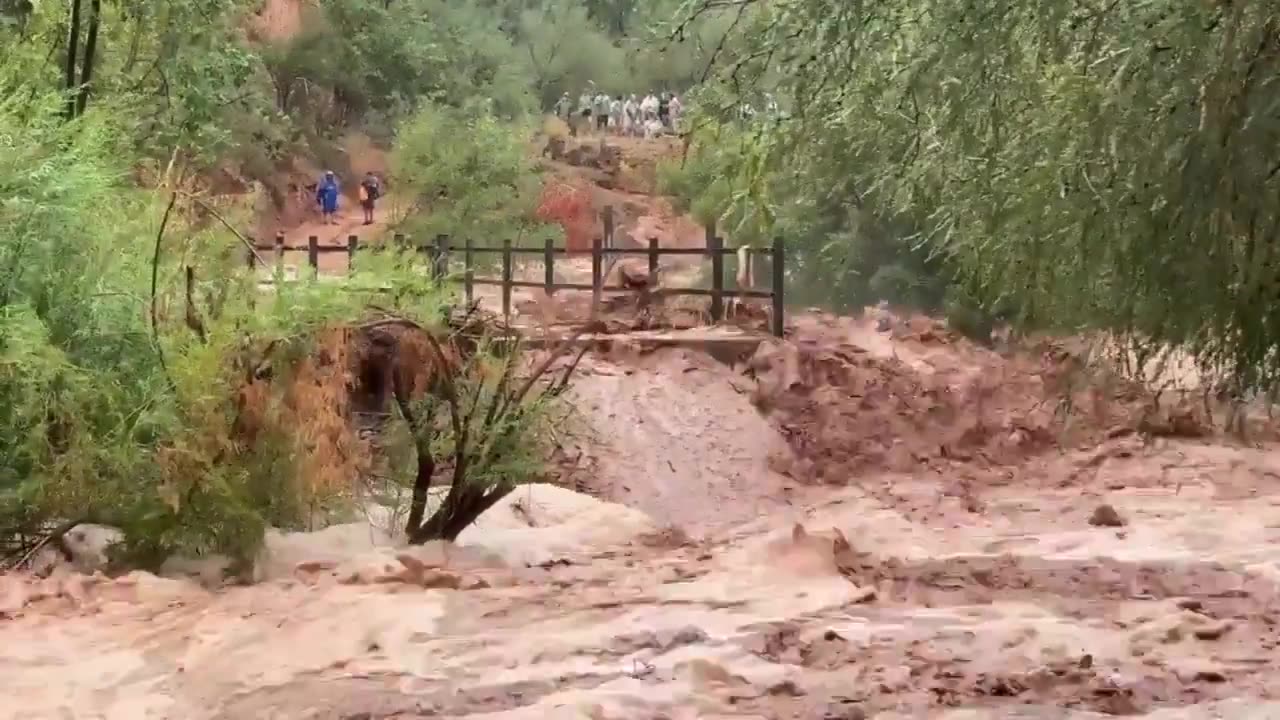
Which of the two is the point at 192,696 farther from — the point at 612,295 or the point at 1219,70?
the point at 612,295

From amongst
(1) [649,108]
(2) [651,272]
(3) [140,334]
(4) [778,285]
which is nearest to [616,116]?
(1) [649,108]

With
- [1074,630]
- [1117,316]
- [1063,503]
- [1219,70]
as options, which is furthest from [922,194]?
[1063,503]

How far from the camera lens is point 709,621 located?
609 cm

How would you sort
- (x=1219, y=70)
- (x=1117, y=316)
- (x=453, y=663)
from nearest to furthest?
(x=1219, y=70), (x=1117, y=316), (x=453, y=663)

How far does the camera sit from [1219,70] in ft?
11.4

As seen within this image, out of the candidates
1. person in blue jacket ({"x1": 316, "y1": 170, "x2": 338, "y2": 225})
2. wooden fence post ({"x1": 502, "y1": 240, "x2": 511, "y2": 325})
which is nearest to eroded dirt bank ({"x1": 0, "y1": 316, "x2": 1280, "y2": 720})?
wooden fence post ({"x1": 502, "y1": 240, "x2": 511, "y2": 325})

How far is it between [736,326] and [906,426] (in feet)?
7.66

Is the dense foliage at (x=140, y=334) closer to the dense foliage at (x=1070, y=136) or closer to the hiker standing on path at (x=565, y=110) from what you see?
the dense foliage at (x=1070, y=136)

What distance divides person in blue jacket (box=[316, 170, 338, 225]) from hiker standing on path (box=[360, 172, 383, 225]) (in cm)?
62

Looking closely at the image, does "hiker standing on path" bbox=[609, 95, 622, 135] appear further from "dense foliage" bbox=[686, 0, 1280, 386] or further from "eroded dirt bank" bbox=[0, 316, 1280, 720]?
"dense foliage" bbox=[686, 0, 1280, 386]

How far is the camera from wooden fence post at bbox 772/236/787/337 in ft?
52.1

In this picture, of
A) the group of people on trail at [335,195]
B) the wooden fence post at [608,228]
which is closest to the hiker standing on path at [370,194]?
the group of people on trail at [335,195]

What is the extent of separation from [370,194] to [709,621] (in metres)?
16.1

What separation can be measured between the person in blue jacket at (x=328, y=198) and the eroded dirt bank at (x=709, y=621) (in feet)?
37.1
